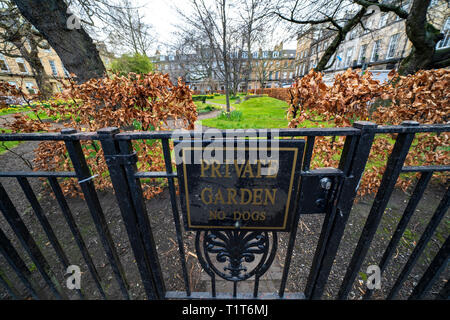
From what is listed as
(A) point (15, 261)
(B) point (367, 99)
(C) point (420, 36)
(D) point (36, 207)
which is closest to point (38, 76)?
(A) point (15, 261)

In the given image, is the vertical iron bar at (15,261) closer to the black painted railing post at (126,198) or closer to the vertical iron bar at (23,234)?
the vertical iron bar at (23,234)

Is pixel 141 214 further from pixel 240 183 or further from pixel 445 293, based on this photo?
pixel 445 293

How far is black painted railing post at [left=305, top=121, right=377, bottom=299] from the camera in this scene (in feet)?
3.39

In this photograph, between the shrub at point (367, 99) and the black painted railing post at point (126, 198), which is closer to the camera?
the black painted railing post at point (126, 198)

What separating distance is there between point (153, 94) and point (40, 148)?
2412 millimetres

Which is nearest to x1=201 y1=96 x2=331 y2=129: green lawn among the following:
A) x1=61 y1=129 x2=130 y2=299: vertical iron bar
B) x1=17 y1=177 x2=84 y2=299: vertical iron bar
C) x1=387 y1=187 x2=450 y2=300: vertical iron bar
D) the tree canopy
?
x1=387 y1=187 x2=450 y2=300: vertical iron bar

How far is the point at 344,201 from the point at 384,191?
0.25 metres

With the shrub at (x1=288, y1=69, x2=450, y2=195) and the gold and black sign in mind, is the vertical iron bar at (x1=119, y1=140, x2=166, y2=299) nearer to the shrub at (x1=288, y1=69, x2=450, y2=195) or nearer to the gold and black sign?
the gold and black sign

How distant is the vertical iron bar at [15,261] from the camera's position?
1367mm

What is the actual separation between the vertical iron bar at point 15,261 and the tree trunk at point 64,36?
4.33m

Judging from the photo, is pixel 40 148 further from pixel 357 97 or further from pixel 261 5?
pixel 261 5

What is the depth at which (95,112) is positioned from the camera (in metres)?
2.92

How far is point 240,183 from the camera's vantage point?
114cm

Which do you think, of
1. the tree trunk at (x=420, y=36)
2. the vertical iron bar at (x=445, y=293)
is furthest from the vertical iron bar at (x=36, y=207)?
the tree trunk at (x=420, y=36)
